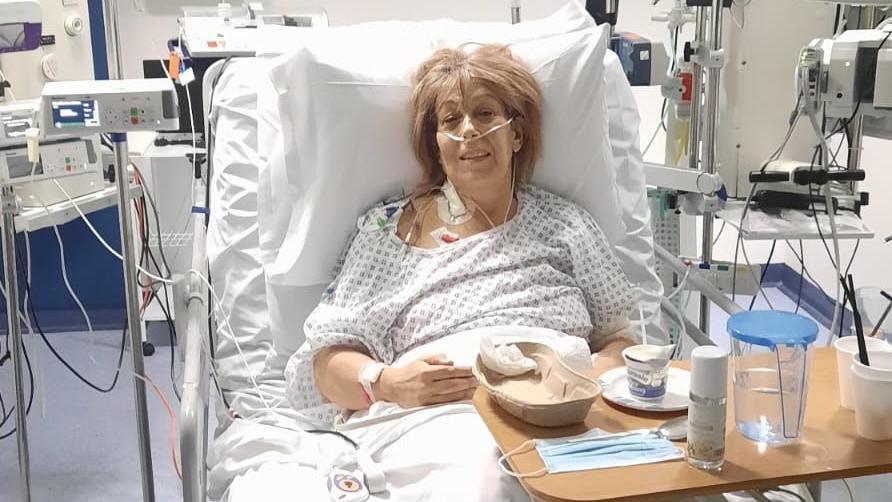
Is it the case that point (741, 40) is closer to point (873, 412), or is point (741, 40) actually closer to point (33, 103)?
point (873, 412)

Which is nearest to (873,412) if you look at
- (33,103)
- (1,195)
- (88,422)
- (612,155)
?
(612,155)

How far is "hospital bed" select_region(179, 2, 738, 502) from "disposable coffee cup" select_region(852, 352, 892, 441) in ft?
2.67

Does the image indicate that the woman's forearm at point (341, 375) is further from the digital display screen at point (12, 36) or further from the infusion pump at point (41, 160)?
the digital display screen at point (12, 36)

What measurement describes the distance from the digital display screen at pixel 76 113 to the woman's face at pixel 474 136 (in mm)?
653

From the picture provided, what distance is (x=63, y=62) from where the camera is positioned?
3.08m

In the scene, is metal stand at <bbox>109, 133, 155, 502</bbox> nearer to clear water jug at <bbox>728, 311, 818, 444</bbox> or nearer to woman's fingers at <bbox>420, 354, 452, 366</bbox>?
woman's fingers at <bbox>420, 354, 452, 366</bbox>

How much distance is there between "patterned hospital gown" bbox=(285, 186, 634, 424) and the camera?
187 centimetres

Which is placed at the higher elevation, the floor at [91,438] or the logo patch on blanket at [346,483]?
the logo patch on blanket at [346,483]

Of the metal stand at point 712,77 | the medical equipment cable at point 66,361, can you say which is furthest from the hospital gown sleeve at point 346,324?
the medical equipment cable at point 66,361

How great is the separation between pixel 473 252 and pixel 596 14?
1.08 m

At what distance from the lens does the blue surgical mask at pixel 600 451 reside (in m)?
1.23

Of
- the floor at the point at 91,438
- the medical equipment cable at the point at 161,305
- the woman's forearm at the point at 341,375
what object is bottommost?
the floor at the point at 91,438

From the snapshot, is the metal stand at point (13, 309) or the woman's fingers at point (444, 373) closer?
the woman's fingers at point (444, 373)

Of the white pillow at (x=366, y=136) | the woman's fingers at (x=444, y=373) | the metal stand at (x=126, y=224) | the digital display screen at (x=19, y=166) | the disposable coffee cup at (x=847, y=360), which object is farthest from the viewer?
the digital display screen at (x=19, y=166)
